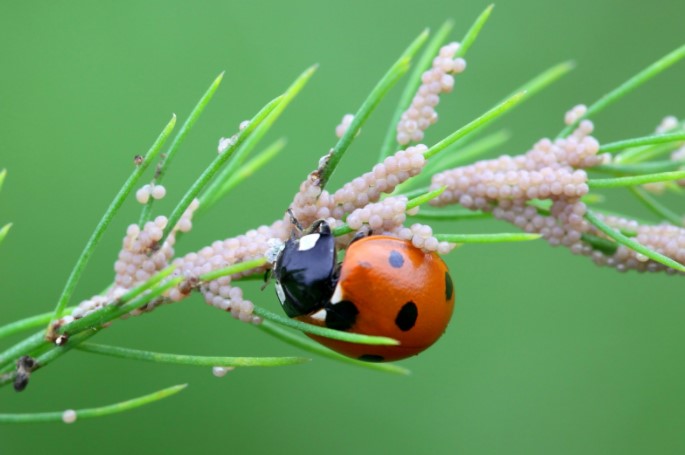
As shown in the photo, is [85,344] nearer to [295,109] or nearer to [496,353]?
[295,109]

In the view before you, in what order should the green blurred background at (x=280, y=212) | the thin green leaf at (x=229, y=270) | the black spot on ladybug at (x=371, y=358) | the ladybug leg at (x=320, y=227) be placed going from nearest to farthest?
the thin green leaf at (x=229, y=270) < the ladybug leg at (x=320, y=227) < the black spot on ladybug at (x=371, y=358) < the green blurred background at (x=280, y=212)

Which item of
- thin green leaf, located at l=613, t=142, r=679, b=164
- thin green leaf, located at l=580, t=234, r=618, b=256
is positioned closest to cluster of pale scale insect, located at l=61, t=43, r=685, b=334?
thin green leaf, located at l=580, t=234, r=618, b=256

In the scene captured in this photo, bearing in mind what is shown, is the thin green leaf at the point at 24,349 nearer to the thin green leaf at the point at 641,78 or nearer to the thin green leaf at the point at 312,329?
the thin green leaf at the point at 312,329

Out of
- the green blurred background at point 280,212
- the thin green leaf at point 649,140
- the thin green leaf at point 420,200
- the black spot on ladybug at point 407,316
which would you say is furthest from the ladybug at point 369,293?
the green blurred background at point 280,212

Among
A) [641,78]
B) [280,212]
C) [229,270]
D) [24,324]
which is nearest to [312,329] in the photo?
[229,270]

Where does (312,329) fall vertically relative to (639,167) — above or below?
below

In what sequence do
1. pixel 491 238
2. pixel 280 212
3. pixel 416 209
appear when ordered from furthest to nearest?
pixel 280 212
pixel 416 209
pixel 491 238

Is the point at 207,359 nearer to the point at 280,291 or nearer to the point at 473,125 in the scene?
the point at 280,291

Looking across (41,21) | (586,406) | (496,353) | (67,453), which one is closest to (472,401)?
(496,353)
